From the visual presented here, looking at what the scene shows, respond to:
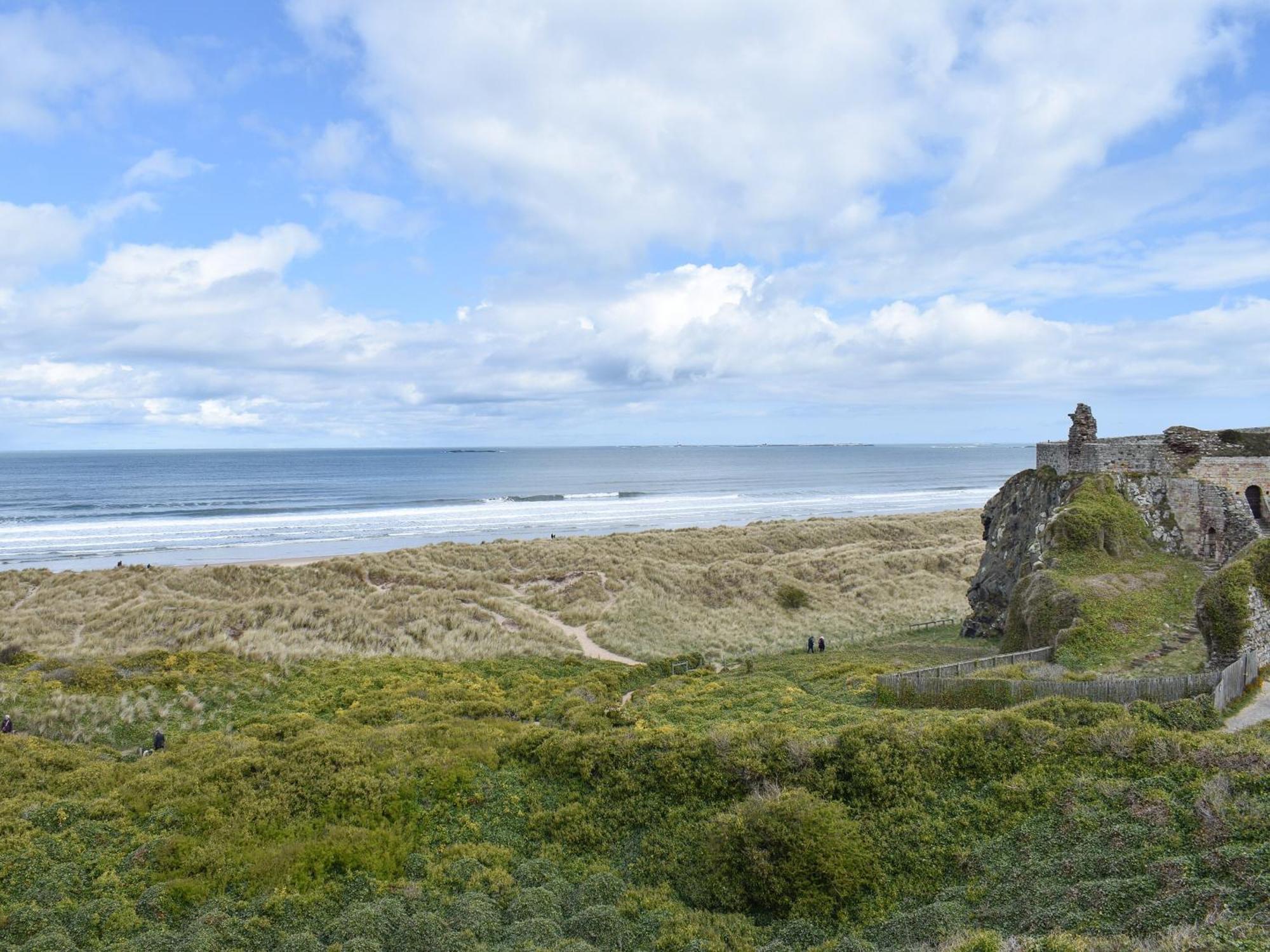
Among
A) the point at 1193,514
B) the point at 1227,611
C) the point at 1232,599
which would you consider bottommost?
the point at 1227,611

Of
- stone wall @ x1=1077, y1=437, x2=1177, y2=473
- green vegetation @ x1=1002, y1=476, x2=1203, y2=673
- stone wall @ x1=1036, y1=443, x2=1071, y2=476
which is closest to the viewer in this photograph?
green vegetation @ x1=1002, y1=476, x2=1203, y2=673

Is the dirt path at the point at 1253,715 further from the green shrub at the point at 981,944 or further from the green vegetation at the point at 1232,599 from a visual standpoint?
the green shrub at the point at 981,944

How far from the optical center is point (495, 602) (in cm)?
3422

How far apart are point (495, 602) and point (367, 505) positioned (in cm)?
6184

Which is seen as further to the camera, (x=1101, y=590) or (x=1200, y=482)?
(x=1200, y=482)

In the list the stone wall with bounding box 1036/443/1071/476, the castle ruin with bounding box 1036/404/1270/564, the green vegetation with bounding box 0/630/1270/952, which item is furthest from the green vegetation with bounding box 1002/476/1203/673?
the green vegetation with bounding box 0/630/1270/952

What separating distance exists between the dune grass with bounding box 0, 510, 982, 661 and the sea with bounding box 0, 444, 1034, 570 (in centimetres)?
1606

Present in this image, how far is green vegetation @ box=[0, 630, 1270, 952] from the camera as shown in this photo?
8.46m

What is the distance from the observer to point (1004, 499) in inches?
1102

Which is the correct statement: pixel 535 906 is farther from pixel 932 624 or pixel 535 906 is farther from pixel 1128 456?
pixel 932 624

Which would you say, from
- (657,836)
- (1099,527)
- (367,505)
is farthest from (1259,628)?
(367,505)

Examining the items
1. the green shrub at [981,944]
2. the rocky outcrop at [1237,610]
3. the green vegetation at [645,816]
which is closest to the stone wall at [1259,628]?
the rocky outcrop at [1237,610]

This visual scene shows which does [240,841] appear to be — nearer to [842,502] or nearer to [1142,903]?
[1142,903]

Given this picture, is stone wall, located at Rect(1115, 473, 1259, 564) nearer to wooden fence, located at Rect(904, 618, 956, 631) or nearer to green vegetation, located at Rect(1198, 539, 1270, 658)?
green vegetation, located at Rect(1198, 539, 1270, 658)
